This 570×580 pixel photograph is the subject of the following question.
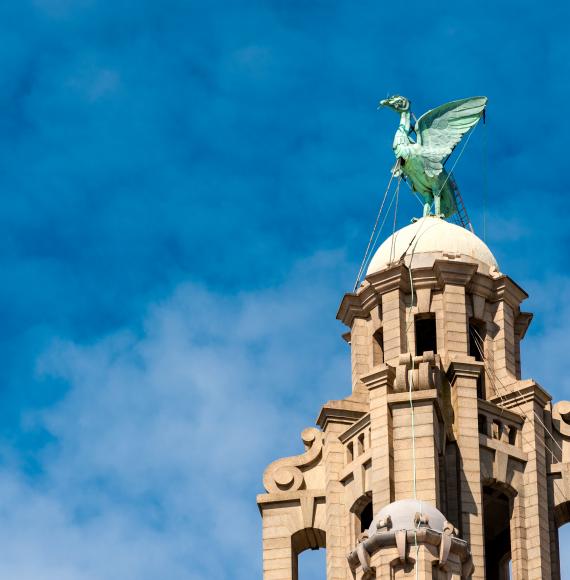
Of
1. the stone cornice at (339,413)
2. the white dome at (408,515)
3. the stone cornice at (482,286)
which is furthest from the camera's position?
the stone cornice at (482,286)

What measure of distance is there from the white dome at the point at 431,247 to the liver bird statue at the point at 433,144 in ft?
5.02

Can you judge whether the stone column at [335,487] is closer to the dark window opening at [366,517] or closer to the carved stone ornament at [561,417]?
the dark window opening at [366,517]

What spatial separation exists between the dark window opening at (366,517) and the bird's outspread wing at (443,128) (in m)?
10.1

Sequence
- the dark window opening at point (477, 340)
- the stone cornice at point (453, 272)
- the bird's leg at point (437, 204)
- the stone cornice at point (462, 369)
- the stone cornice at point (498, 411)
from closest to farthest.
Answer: the stone cornice at point (498, 411) → the stone cornice at point (462, 369) → the stone cornice at point (453, 272) → the dark window opening at point (477, 340) → the bird's leg at point (437, 204)

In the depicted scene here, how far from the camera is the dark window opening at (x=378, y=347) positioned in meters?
70.5

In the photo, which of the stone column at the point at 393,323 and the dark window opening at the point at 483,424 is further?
the stone column at the point at 393,323

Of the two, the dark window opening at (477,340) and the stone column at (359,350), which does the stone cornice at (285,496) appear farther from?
the dark window opening at (477,340)

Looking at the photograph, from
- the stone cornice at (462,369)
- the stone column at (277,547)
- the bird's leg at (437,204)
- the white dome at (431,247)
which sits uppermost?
the bird's leg at (437,204)

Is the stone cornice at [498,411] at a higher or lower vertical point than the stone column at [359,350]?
lower

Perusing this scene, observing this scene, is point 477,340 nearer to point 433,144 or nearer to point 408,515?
point 433,144

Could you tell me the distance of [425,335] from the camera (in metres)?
70.5

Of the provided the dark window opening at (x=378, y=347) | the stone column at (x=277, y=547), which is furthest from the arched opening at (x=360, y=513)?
the dark window opening at (x=378, y=347)

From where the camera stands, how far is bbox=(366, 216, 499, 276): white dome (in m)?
70.6

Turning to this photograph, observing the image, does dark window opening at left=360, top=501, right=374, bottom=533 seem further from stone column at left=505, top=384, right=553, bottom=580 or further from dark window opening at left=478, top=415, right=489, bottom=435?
stone column at left=505, top=384, right=553, bottom=580
